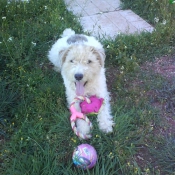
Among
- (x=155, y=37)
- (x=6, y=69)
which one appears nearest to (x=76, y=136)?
(x=6, y=69)

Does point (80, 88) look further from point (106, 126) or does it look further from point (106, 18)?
point (106, 18)

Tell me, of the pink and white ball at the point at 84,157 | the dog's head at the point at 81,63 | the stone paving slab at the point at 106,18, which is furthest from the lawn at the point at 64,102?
the dog's head at the point at 81,63

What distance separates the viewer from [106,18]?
6.58 m

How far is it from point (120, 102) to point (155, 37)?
1950 mm

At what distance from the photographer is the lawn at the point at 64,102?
125 inches

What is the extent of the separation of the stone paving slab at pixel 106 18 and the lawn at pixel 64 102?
1.06 feet

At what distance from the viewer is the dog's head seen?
361 cm

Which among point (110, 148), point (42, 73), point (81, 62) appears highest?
point (81, 62)

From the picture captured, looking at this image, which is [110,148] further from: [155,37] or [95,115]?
[155,37]

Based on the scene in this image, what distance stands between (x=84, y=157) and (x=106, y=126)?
0.69m

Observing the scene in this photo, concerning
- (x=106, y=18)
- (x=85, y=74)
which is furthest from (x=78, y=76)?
(x=106, y=18)

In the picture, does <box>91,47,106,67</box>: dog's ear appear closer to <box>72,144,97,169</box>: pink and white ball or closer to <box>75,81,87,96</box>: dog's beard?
<box>75,81,87,96</box>: dog's beard

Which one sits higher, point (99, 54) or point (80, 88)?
point (99, 54)

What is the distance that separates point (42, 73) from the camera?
4711 mm
